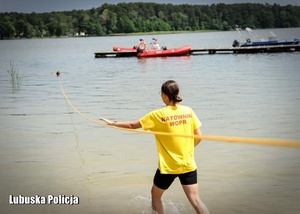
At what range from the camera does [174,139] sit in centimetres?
576

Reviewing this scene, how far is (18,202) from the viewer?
874 centimetres

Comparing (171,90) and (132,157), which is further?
(132,157)

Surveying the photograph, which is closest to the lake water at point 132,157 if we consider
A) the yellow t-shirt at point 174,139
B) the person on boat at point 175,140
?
the person on boat at point 175,140

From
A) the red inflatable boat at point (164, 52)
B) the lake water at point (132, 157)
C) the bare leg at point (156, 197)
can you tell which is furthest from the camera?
the red inflatable boat at point (164, 52)

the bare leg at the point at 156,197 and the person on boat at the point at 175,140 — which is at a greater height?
the person on boat at the point at 175,140

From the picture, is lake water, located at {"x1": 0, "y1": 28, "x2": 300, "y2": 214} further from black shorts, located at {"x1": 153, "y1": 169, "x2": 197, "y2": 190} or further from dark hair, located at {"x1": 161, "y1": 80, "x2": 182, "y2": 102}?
dark hair, located at {"x1": 161, "y1": 80, "x2": 182, "y2": 102}

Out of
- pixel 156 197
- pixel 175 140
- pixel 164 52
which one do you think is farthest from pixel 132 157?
pixel 164 52

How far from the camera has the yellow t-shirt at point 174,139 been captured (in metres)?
5.78

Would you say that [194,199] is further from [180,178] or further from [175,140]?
[175,140]

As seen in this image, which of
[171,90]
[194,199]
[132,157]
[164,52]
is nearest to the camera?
[171,90]

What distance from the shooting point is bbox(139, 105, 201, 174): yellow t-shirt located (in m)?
5.78

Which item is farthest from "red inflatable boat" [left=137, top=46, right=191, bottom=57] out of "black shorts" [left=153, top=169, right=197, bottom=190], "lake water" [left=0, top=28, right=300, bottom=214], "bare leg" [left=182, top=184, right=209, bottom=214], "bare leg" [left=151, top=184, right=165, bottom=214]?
"bare leg" [left=182, top=184, right=209, bottom=214]

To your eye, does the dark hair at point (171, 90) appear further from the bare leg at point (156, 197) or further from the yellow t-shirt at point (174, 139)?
the bare leg at point (156, 197)

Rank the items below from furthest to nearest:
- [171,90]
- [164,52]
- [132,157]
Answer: [164,52]
[132,157]
[171,90]
